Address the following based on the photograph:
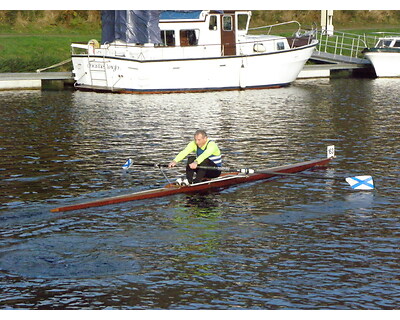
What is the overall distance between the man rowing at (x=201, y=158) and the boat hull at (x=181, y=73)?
80.1 ft

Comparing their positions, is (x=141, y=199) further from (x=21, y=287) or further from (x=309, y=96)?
(x=309, y=96)

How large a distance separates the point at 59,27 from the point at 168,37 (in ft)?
51.0

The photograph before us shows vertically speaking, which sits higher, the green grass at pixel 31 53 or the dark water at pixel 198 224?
the green grass at pixel 31 53

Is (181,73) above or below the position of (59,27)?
below

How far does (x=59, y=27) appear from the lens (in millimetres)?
58969

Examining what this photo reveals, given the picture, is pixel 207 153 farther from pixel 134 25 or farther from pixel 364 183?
pixel 134 25

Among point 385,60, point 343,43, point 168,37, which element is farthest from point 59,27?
point 385,60

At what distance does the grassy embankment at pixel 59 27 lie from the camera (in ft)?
170

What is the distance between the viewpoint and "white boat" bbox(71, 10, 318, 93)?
150ft

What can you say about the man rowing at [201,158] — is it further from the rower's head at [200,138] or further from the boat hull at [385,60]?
the boat hull at [385,60]

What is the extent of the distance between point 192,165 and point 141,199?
1.66 m

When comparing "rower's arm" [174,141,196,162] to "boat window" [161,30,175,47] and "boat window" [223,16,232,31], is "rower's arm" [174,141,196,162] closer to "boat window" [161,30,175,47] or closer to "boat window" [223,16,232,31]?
"boat window" [161,30,175,47]

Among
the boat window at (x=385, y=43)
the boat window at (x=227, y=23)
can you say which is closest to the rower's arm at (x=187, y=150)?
the boat window at (x=227, y=23)
